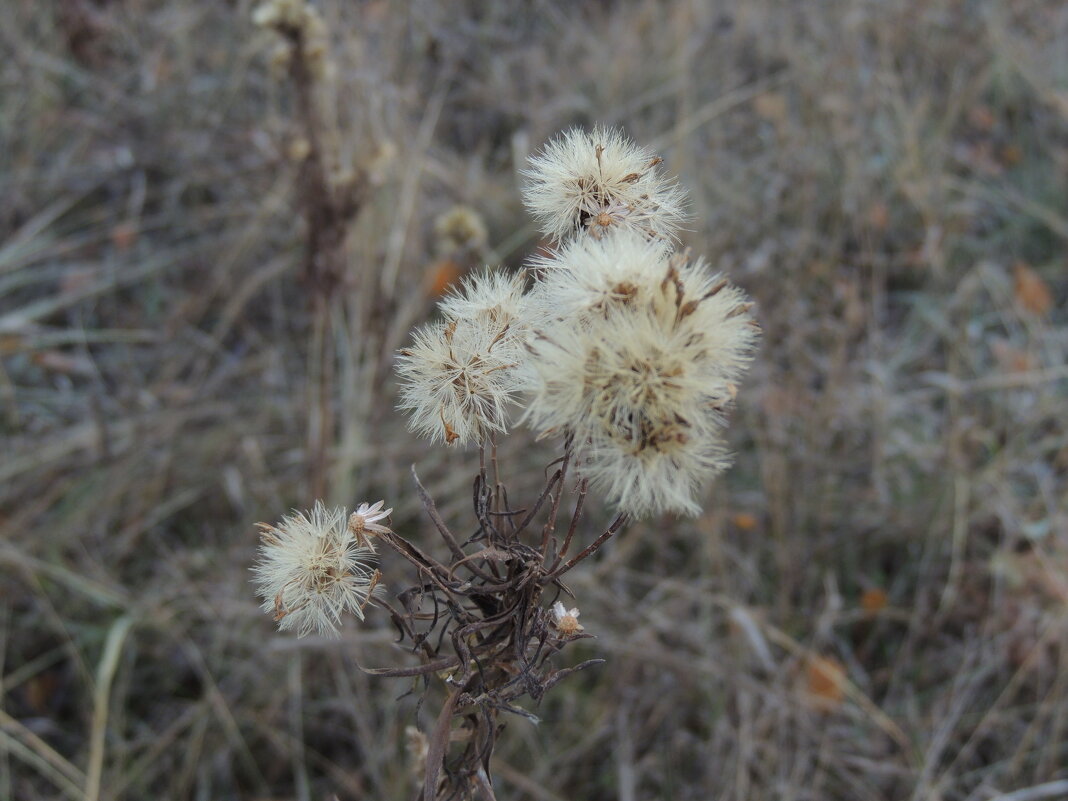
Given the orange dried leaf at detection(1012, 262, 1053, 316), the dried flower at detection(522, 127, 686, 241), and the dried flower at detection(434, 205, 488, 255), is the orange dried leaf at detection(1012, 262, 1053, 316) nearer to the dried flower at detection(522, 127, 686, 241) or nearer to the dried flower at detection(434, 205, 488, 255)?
Answer: the dried flower at detection(434, 205, 488, 255)

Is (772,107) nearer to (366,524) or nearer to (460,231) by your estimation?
(460,231)

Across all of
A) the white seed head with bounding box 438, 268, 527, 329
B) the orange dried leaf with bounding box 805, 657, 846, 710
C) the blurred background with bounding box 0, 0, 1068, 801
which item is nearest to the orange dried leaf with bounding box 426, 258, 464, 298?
the blurred background with bounding box 0, 0, 1068, 801

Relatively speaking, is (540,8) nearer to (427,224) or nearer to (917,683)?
(427,224)

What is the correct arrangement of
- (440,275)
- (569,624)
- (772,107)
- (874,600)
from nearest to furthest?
(569,624) < (874,600) < (440,275) < (772,107)

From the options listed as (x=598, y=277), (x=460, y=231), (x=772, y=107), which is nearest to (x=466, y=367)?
(x=598, y=277)

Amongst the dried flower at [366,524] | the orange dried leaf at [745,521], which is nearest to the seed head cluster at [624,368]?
the dried flower at [366,524]

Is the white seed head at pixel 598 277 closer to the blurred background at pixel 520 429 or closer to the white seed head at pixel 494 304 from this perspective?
the white seed head at pixel 494 304
